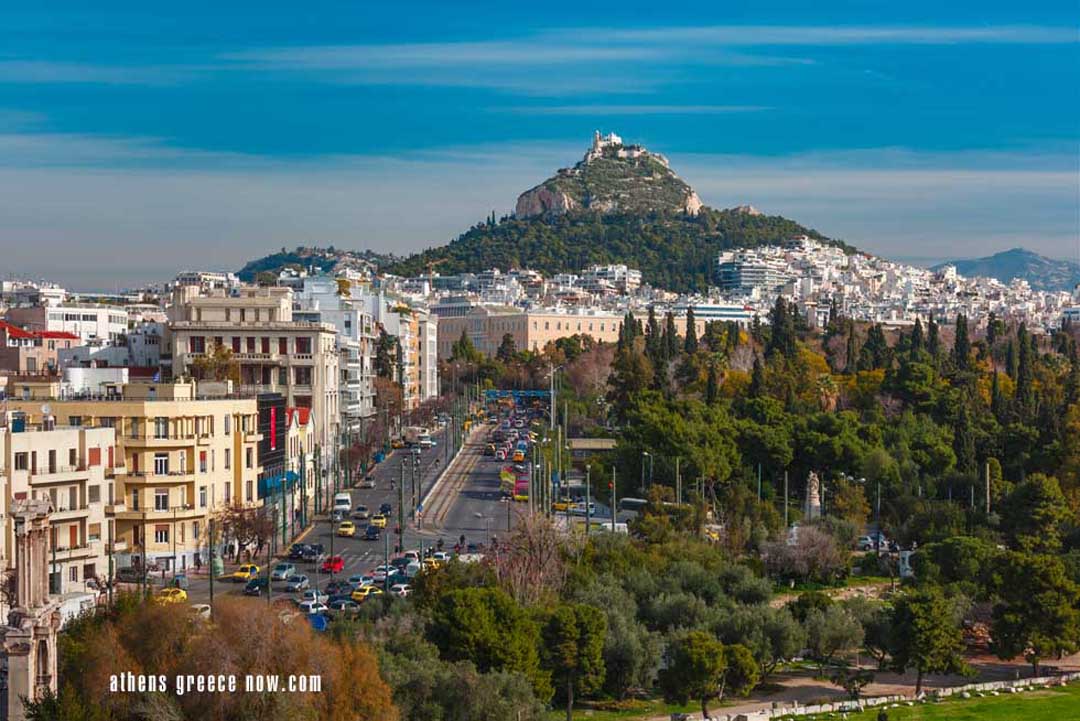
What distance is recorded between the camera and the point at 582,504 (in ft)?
228

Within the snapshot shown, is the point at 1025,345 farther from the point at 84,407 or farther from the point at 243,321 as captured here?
the point at 84,407

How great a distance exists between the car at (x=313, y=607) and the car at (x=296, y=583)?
9.85 feet

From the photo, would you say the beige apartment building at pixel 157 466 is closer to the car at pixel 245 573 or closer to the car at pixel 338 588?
the car at pixel 245 573

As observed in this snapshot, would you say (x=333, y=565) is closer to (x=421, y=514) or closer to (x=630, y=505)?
(x=421, y=514)

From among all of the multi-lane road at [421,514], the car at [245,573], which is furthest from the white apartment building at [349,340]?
the car at [245,573]

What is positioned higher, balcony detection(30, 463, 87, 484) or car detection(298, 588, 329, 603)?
balcony detection(30, 463, 87, 484)

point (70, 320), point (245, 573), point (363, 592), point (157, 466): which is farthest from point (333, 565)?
point (70, 320)

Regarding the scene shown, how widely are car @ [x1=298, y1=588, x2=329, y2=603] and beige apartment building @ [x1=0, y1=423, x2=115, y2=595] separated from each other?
16.9 ft

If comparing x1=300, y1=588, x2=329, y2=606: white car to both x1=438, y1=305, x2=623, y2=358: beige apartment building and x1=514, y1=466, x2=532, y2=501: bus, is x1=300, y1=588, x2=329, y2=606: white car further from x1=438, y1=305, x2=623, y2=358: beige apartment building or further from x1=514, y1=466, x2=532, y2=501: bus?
x1=438, y1=305, x2=623, y2=358: beige apartment building

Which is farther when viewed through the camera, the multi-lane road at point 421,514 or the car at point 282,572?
the multi-lane road at point 421,514

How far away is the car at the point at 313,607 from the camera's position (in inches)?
1615

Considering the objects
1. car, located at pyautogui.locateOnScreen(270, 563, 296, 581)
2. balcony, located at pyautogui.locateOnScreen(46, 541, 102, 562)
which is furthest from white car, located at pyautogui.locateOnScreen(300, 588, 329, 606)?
balcony, located at pyautogui.locateOnScreen(46, 541, 102, 562)

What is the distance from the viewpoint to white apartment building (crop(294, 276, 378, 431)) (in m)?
86.9

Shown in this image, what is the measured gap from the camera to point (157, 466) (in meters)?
51.2
